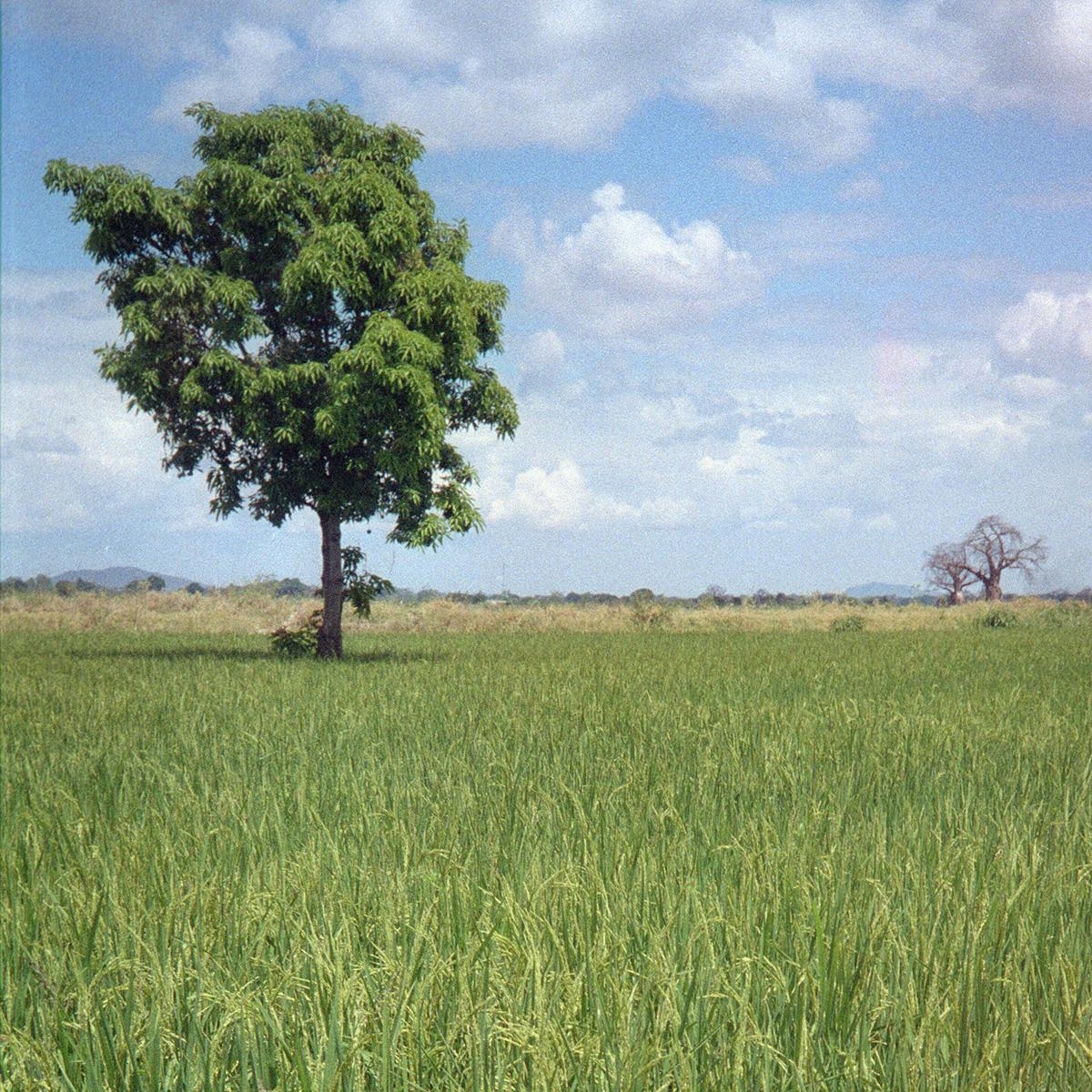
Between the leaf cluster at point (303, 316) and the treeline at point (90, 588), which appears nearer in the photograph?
the leaf cluster at point (303, 316)

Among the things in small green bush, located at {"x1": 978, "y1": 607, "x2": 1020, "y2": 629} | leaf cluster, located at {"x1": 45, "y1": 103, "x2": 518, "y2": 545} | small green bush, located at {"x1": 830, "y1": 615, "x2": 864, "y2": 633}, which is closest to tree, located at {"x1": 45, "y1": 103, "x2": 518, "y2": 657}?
leaf cluster, located at {"x1": 45, "y1": 103, "x2": 518, "y2": 545}

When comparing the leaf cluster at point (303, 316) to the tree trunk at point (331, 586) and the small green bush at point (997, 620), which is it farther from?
the small green bush at point (997, 620)

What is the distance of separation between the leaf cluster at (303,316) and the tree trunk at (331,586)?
654 millimetres

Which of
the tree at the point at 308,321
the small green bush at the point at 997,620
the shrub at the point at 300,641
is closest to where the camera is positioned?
the tree at the point at 308,321

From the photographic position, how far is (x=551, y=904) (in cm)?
314

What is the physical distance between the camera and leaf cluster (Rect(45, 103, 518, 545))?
17.5 meters

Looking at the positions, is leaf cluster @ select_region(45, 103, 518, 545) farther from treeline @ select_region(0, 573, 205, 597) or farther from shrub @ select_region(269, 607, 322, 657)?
treeline @ select_region(0, 573, 205, 597)

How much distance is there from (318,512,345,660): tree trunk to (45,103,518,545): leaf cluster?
2.14 ft

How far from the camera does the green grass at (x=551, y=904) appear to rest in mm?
2205

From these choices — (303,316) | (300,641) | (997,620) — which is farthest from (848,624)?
(303,316)

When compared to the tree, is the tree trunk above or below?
below

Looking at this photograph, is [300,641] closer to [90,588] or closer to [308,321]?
[308,321]

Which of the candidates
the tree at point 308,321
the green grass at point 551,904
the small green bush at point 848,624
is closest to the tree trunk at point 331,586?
the tree at point 308,321

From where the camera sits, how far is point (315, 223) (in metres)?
18.2
